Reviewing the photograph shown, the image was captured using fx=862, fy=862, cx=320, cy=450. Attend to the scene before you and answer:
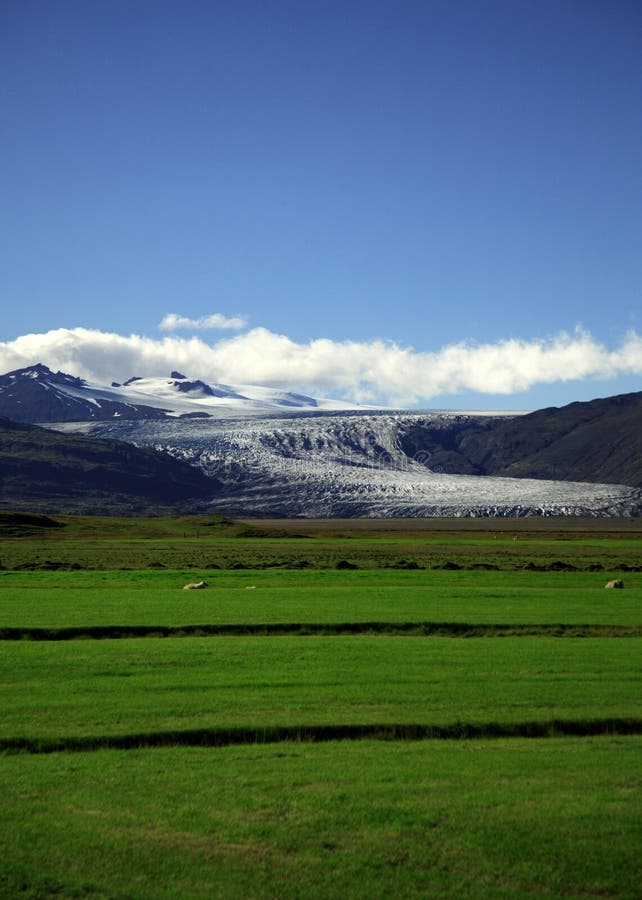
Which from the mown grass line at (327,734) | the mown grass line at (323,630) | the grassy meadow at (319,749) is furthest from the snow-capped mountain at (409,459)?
the mown grass line at (327,734)

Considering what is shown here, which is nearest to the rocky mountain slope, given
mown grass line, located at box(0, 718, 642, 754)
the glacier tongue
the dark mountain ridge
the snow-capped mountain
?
the snow-capped mountain

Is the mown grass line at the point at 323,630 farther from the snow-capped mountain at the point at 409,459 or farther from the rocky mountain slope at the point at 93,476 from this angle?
the rocky mountain slope at the point at 93,476

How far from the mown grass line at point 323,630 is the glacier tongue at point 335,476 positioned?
97289mm

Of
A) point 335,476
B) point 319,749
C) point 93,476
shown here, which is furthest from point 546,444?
point 319,749

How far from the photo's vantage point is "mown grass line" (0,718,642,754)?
11156mm

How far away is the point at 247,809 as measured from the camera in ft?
29.0

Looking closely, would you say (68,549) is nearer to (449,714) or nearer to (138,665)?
(138,665)

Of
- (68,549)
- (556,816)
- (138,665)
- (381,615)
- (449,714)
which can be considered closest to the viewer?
(556,816)

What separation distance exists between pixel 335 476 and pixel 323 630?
398 ft

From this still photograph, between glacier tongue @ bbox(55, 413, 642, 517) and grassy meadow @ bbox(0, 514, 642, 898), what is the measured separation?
98.5 meters

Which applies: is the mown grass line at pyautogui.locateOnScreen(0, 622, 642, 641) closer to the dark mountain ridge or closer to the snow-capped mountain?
the snow-capped mountain

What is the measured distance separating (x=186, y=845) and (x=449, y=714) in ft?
17.7

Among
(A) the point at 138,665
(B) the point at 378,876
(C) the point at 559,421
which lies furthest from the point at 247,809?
(C) the point at 559,421

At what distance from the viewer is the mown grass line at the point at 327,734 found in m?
11.2
